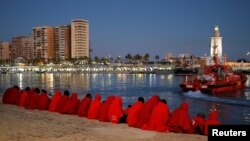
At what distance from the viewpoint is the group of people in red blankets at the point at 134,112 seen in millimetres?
13836

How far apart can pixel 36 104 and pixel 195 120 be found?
8.73 m

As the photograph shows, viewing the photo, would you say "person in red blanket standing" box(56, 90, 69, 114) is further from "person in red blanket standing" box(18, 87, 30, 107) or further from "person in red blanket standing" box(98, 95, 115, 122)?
"person in red blanket standing" box(18, 87, 30, 107)

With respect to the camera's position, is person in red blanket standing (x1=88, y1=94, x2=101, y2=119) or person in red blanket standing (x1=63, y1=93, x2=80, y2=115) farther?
person in red blanket standing (x1=63, y1=93, x2=80, y2=115)

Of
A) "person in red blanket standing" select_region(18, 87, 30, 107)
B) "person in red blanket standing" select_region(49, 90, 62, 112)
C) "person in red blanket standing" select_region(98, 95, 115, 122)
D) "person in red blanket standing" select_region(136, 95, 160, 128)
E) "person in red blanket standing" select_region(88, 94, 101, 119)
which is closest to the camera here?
"person in red blanket standing" select_region(136, 95, 160, 128)

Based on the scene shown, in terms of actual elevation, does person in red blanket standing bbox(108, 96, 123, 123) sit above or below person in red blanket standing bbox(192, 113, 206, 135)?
above

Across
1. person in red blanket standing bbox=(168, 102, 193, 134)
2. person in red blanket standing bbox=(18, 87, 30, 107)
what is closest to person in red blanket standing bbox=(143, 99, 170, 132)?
person in red blanket standing bbox=(168, 102, 193, 134)

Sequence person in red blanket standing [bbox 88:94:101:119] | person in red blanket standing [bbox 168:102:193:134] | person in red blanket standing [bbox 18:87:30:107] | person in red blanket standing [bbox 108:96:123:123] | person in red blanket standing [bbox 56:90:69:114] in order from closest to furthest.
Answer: person in red blanket standing [bbox 168:102:193:134]
person in red blanket standing [bbox 108:96:123:123]
person in red blanket standing [bbox 88:94:101:119]
person in red blanket standing [bbox 56:90:69:114]
person in red blanket standing [bbox 18:87:30:107]

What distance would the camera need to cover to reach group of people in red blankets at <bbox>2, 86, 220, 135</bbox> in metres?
13.8

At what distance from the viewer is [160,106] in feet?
45.3

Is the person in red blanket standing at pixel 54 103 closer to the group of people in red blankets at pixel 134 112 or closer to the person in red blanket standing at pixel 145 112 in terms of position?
the group of people in red blankets at pixel 134 112

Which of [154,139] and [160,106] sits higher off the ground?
[160,106]

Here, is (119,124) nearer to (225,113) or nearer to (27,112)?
(27,112)

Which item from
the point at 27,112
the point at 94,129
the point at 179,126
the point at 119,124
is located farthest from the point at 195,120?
the point at 27,112

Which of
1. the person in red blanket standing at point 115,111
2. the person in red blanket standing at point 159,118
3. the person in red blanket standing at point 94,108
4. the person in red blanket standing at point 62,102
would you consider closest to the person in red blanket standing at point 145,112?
the person in red blanket standing at point 159,118
